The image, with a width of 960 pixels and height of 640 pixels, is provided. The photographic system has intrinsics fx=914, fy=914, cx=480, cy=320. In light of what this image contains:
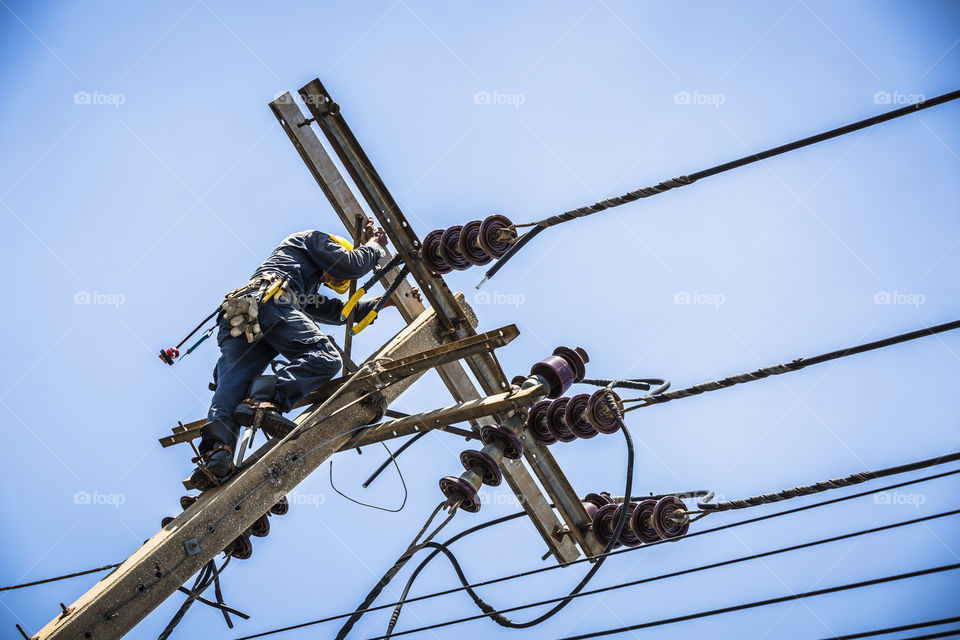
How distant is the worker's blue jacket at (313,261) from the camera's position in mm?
6094

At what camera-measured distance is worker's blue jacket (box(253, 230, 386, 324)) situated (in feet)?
20.0

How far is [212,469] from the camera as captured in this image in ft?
16.1

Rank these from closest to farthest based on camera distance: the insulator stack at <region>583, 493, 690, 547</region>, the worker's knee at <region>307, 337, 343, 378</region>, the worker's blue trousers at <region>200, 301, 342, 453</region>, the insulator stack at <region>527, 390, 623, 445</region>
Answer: the worker's blue trousers at <region>200, 301, 342, 453</region> → the worker's knee at <region>307, 337, 343, 378</region> → the insulator stack at <region>583, 493, 690, 547</region> → the insulator stack at <region>527, 390, 623, 445</region>

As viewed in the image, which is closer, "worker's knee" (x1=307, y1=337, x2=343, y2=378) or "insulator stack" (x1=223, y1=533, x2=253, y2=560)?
"worker's knee" (x1=307, y1=337, x2=343, y2=378)

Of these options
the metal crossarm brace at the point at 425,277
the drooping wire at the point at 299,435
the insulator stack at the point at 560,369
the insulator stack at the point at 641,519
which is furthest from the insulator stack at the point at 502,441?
the insulator stack at the point at 641,519

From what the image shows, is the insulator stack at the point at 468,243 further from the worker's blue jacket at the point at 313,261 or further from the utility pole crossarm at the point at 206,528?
the utility pole crossarm at the point at 206,528

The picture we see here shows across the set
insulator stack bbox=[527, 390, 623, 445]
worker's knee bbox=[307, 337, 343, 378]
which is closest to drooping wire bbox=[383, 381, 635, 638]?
insulator stack bbox=[527, 390, 623, 445]

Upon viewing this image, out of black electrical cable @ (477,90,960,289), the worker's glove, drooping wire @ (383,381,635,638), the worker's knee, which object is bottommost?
drooping wire @ (383,381,635,638)

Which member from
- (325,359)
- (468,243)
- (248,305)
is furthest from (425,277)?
(248,305)

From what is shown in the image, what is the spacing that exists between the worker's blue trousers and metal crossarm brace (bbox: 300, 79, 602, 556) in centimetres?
83

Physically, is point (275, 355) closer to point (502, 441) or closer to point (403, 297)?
point (403, 297)

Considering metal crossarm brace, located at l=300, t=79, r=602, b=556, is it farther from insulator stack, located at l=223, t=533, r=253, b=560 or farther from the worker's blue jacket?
insulator stack, located at l=223, t=533, r=253, b=560

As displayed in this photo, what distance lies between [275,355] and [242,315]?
455mm

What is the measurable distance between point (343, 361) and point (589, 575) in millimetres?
2102
